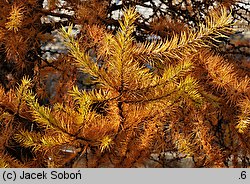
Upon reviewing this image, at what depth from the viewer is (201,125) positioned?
5.26 feet

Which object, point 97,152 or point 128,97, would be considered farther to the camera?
point 97,152

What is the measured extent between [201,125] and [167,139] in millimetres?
450

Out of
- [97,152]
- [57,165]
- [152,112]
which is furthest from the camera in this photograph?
[97,152]

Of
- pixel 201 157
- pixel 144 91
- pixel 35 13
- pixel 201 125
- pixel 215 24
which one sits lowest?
pixel 201 157

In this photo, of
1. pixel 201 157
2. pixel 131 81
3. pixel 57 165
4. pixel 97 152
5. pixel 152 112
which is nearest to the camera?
pixel 131 81

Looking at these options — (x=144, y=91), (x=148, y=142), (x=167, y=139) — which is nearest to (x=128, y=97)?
(x=144, y=91)

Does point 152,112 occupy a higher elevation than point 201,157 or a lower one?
higher

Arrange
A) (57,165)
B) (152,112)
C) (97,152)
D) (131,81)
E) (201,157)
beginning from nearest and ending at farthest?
(131,81) < (152,112) < (57,165) < (97,152) < (201,157)

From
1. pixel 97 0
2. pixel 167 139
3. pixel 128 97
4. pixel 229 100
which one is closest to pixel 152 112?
pixel 128 97

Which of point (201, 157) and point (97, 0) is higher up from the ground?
point (97, 0)

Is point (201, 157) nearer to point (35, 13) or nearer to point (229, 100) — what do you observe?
point (229, 100)

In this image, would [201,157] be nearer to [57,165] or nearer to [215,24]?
[57,165]

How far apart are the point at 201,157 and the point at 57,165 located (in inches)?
22.1

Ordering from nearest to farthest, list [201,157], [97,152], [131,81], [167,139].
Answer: [131,81], [97,152], [201,157], [167,139]
